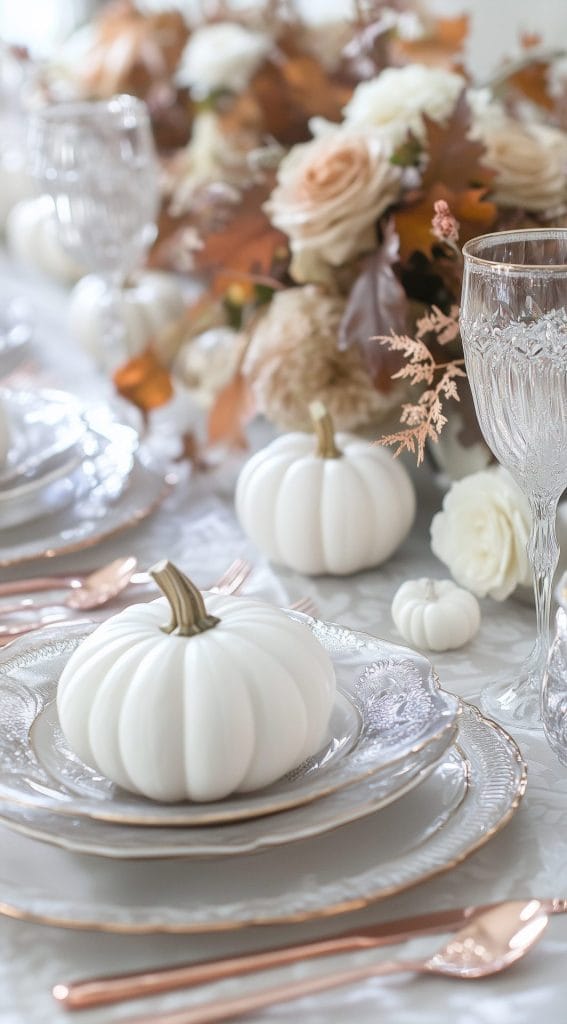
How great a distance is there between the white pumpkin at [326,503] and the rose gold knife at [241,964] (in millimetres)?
379

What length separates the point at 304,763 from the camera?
57cm

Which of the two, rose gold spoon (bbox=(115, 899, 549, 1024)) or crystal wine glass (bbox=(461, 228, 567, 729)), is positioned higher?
crystal wine glass (bbox=(461, 228, 567, 729))

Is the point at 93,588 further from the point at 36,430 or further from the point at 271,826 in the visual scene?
the point at 271,826

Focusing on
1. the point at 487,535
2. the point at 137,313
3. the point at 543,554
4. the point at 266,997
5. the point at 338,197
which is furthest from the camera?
the point at 137,313

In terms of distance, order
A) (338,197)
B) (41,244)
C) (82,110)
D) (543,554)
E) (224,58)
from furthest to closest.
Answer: (41,244), (224,58), (82,110), (338,197), (543,554)

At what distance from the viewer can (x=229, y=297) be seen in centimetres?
121

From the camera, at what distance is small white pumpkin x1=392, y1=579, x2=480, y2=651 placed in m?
0.77

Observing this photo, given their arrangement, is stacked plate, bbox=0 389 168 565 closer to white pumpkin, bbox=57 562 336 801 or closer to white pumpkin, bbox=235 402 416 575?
white pumpkin, bbox=235 402 416 575

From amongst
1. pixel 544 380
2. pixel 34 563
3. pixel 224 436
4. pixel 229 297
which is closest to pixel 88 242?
pixel 229 297

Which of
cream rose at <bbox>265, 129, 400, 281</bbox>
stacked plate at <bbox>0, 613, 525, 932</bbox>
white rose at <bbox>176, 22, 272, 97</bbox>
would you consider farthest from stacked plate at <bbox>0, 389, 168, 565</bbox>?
white rose at <bbox>176, 22, 272, 97</bbox>

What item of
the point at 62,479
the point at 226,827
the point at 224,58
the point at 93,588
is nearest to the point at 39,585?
the point at 93,588

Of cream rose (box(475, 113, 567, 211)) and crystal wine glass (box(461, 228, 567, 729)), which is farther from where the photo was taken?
cream rose (box(475, 113, 567, 211))

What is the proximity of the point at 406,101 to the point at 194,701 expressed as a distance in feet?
2.08

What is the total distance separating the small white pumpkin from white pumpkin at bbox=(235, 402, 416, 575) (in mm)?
85
